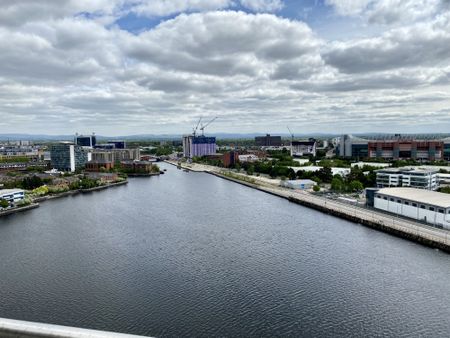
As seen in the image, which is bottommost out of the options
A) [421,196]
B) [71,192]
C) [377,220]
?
[71,192]

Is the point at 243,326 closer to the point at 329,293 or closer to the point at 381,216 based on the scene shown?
the point at 329,293

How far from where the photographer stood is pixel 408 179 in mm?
14664

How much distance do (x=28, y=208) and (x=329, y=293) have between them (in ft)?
39.1

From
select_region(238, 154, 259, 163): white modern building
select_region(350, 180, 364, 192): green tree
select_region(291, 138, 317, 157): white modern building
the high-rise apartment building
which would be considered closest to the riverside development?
select_region(350, 180, 364, 192): green tree

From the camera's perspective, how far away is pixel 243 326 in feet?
17.0

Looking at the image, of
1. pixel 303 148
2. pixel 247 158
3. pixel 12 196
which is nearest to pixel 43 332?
pixel 12 196

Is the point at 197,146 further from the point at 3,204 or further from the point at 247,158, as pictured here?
the point at 3,204

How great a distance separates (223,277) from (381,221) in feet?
17.7

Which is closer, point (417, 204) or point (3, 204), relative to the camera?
point (417, 204)

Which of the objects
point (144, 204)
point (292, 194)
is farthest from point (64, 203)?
point (292, 194)

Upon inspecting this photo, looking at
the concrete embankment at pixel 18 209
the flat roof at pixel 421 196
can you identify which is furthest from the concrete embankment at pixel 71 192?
the flat roof at pixel 421 196

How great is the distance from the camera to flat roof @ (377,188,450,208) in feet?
31.7

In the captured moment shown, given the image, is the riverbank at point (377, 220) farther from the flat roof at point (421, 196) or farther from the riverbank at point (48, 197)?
the riverbank at point (48, 197)

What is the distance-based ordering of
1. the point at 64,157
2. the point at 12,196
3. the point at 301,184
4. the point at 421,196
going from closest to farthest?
the point at 421,196, the point at 12,196, the point at 301,184, the point at 64,157
